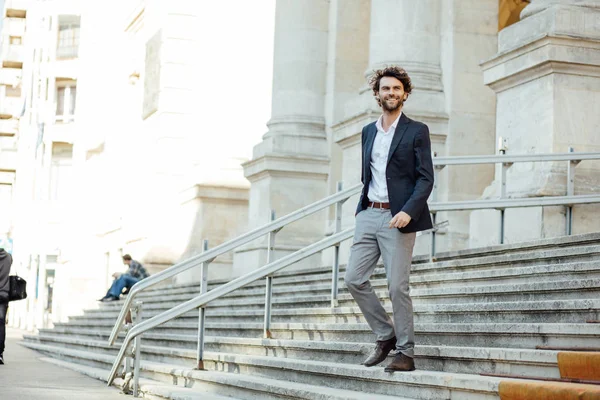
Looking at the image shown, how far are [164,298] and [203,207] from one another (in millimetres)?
4965

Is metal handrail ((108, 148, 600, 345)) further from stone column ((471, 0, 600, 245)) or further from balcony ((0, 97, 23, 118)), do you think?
balcony ((0, 97, 23, 118))

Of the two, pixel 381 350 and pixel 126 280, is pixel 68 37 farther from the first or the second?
pixel 381 350

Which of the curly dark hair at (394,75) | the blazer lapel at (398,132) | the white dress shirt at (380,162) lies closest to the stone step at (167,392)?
the white dress shirt at (380,162)

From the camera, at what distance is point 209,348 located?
439 inches

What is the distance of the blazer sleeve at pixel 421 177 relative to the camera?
702 cm

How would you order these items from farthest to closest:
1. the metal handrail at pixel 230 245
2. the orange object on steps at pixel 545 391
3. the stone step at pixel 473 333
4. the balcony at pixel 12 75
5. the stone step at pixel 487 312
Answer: the balcony at pixel 12 75 < the metal handrail at pixel 230 245 < the stone step at pixel 487 312 < the stone step at pixel 473 333 < the orange object on steps at pixel 545 391

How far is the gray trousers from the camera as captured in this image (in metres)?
7.04

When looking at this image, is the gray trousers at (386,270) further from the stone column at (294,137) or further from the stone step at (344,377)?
the stone column at (294,137)

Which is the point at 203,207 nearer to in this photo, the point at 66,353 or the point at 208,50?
the point at 208,50

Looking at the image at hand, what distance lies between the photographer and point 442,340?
7684mm

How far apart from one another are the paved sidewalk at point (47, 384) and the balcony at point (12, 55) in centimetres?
4582

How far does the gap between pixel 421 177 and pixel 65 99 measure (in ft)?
142

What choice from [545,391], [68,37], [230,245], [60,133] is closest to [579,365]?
[545,391]

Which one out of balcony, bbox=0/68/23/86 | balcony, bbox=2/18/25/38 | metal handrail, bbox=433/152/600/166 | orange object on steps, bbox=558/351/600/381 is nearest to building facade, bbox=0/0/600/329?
metal handrail, bbox=433/152/600/166
